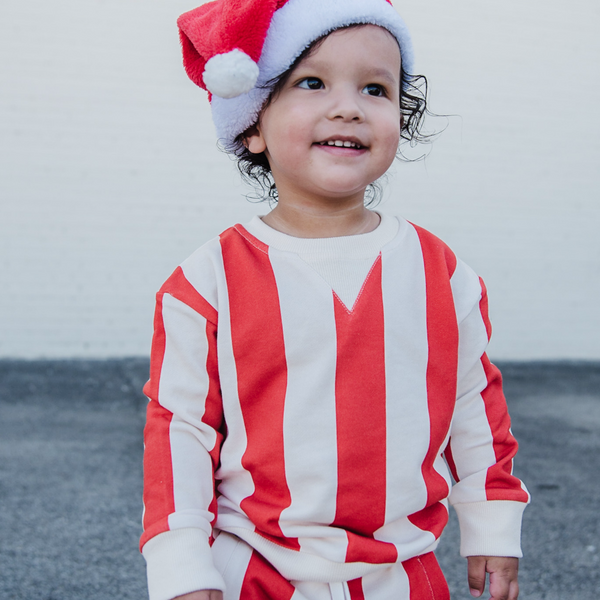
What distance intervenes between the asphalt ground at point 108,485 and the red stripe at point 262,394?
4.57 ft

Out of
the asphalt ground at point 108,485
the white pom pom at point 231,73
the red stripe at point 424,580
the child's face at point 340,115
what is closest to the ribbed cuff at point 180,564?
the red stripe at point 424,580

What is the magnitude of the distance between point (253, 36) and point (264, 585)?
102cm

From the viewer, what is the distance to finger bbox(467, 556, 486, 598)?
1413 mm

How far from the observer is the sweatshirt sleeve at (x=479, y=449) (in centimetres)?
140

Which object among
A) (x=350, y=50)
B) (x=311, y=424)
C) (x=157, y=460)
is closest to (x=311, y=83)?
(x=350, y=50)

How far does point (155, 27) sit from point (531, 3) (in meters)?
3.39

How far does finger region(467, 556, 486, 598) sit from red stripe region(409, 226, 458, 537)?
0.42 feet

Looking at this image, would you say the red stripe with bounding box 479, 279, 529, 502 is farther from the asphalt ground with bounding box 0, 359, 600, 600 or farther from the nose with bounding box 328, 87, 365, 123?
the asphalt ground with bounding box 0, 359, 600, 600

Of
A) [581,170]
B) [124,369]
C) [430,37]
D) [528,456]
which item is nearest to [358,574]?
[528,456]

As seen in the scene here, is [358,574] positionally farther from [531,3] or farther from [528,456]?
[531,3]

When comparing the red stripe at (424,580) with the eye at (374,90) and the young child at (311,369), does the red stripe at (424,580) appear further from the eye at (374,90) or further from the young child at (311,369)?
the eye at (374,90)

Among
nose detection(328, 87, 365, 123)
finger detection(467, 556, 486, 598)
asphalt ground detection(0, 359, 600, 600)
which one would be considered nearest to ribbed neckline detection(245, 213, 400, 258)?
nose detection(328, 87, 365, 123)

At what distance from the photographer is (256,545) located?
1273 mm

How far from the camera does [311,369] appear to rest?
4.12 feet
